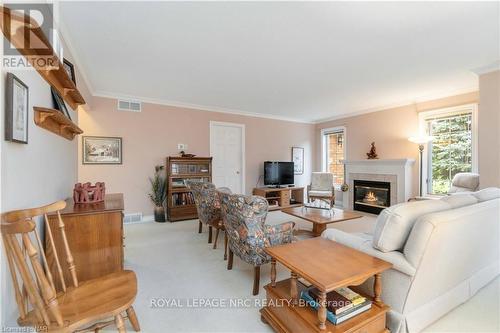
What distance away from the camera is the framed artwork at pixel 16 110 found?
43.6 inches

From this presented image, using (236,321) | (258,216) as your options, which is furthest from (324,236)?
(236,321)

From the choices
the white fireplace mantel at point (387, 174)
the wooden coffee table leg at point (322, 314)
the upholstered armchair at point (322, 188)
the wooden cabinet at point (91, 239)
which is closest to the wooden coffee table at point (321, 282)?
the wooden coffee table leg at point (322, 314)

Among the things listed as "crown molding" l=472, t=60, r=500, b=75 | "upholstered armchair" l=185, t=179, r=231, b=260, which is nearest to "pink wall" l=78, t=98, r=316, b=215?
"upholstered armchair" l=185, t=179, r=231, b=260

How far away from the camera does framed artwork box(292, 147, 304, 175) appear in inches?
262

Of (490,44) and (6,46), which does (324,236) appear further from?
(490,44)

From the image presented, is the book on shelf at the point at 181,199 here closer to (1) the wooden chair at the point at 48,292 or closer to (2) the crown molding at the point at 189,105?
(2) the crown molding at the point at 189,105

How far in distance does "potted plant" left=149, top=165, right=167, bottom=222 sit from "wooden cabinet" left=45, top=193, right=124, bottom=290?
270 centimetres

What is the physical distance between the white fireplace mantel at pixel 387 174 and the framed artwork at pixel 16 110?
18.2 ft

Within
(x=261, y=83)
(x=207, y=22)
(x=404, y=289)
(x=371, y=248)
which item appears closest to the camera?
(x=404, y=289)

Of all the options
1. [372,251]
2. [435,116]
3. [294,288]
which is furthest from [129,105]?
[435,116]

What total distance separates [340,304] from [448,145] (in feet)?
15.2

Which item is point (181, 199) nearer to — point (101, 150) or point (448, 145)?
point (101, 150)

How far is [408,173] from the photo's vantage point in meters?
4.68

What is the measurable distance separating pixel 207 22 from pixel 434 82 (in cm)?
380
